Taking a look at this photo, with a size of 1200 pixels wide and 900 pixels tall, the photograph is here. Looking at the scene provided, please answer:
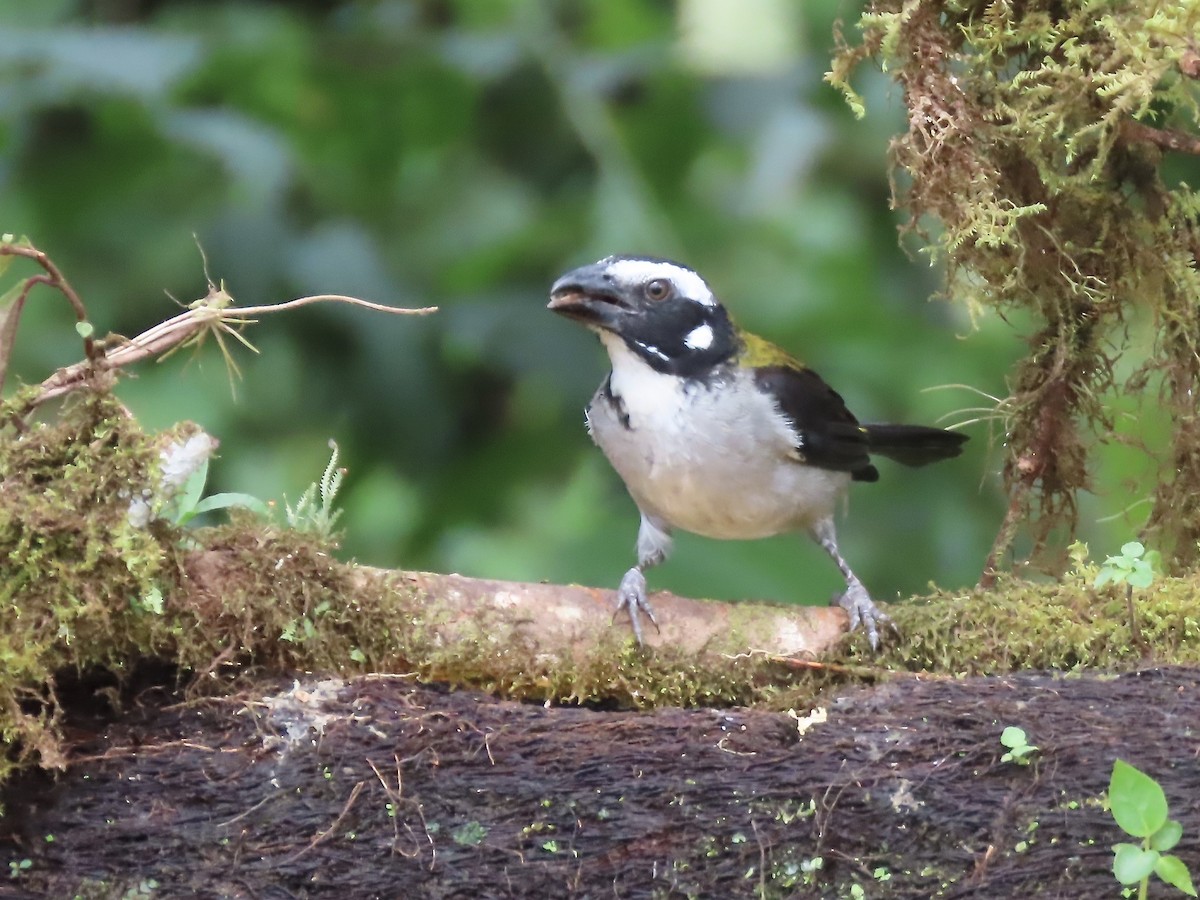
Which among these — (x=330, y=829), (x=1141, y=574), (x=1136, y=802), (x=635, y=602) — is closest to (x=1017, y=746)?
(x=1136, y=802)

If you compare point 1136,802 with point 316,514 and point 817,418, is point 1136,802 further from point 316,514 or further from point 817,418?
point 817,418

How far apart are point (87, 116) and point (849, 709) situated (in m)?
2.88

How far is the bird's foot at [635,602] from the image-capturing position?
2570 mm

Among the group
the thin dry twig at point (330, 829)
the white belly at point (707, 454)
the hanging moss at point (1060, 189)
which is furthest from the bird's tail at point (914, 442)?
the thin dry twig at point (330, 829)

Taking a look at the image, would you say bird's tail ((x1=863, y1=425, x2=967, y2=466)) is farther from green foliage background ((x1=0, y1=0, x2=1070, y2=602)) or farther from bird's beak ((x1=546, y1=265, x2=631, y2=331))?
bird's beak ((x1=546, y1=265, x2=631, y2=331))

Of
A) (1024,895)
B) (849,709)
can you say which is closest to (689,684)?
(849,709)

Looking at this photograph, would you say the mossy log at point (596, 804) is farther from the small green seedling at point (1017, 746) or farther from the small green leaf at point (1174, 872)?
the small green leaf at point (1174, 872)

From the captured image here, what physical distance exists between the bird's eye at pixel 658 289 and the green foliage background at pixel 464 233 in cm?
37

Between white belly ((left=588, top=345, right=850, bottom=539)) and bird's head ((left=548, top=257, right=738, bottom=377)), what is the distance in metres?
0.07

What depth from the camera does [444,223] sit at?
3822mm

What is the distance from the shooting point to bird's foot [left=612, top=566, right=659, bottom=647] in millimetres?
2570

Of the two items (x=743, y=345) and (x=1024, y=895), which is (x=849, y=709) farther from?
(x=743, y=345)

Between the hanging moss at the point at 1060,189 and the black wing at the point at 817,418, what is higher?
the hanging moss at the point at 1060,189

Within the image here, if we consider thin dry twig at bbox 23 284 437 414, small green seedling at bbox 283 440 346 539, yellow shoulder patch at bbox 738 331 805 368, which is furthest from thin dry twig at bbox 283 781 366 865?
yellow shoulder patch at bbox 738 331 805 368
